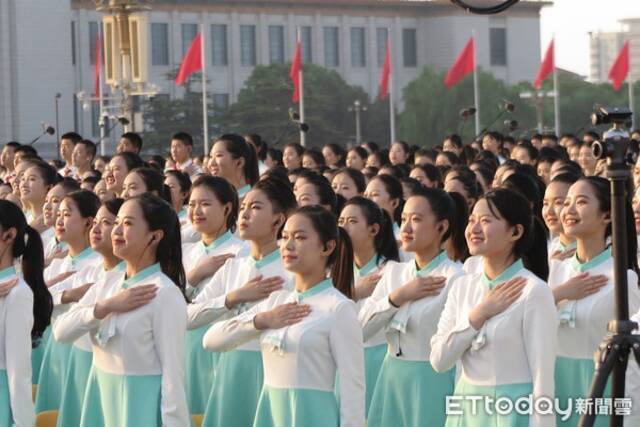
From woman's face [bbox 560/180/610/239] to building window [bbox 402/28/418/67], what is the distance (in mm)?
64602

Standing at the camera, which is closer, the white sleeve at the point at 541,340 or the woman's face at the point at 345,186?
the white sleeve at the point at 541,340

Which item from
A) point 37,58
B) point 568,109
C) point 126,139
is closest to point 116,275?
point 126,139

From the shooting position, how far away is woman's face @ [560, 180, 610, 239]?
21.3 ft

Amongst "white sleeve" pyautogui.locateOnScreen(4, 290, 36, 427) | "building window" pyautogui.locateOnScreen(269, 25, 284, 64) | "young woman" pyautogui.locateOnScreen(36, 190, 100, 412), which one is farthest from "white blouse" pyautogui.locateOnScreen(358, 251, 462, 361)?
"building window" pyautogui.locateOnScreen(269, 25, 284, 64)

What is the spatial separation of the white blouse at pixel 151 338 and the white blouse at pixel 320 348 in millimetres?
237

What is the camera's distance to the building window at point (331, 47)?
69312mm

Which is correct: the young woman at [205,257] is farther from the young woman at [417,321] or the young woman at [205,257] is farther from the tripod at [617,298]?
the tripod at [617,298]

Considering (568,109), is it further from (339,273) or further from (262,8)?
(339,273)

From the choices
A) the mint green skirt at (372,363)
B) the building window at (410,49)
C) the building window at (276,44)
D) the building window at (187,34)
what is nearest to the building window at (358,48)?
the building window at (410,49)

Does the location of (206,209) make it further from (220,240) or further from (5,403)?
(5,403)

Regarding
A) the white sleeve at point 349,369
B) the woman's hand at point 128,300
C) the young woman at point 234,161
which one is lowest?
the white sleeve at point 349,369

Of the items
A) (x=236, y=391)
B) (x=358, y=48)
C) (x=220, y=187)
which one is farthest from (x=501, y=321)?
(x=358, y=48)

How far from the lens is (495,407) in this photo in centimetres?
566

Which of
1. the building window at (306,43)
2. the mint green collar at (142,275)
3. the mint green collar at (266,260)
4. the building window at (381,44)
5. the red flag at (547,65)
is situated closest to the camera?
the mint green collar at (142,275)
